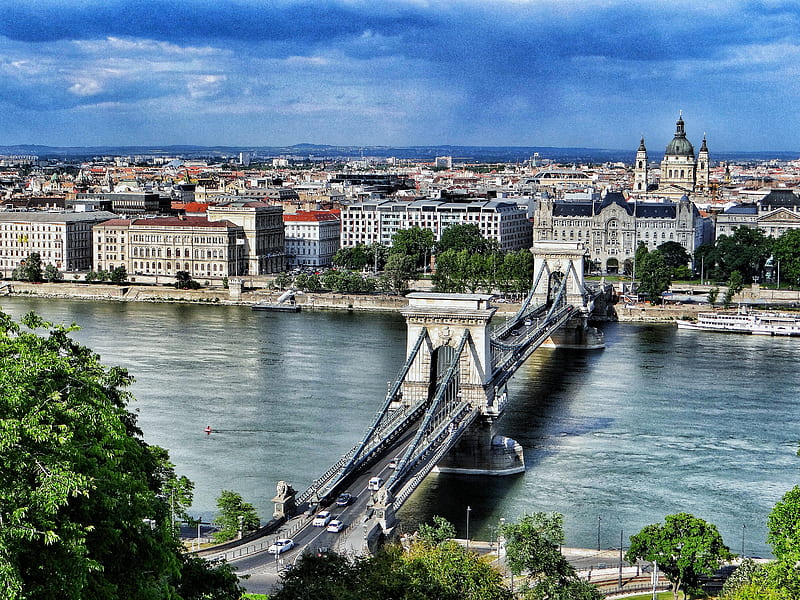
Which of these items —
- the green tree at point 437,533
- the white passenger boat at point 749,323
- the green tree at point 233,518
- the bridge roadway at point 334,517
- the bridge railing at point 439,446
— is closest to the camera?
the green tree at point 437,533

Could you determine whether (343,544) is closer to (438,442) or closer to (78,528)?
(438,442)

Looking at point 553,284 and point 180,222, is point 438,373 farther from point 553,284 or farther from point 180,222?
point 180,222

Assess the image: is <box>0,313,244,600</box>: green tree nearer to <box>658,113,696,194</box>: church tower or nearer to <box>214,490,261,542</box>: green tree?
<box>214,490,261,542</box>: green tree

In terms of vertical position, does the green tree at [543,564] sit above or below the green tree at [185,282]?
below

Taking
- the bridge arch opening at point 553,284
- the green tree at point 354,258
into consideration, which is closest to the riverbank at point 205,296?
the bridge arch opening at point 553,284

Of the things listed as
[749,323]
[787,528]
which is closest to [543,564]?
[787,528]

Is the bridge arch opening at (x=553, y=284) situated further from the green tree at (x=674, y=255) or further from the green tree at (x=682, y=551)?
the green tree at (x=682, y=551)
